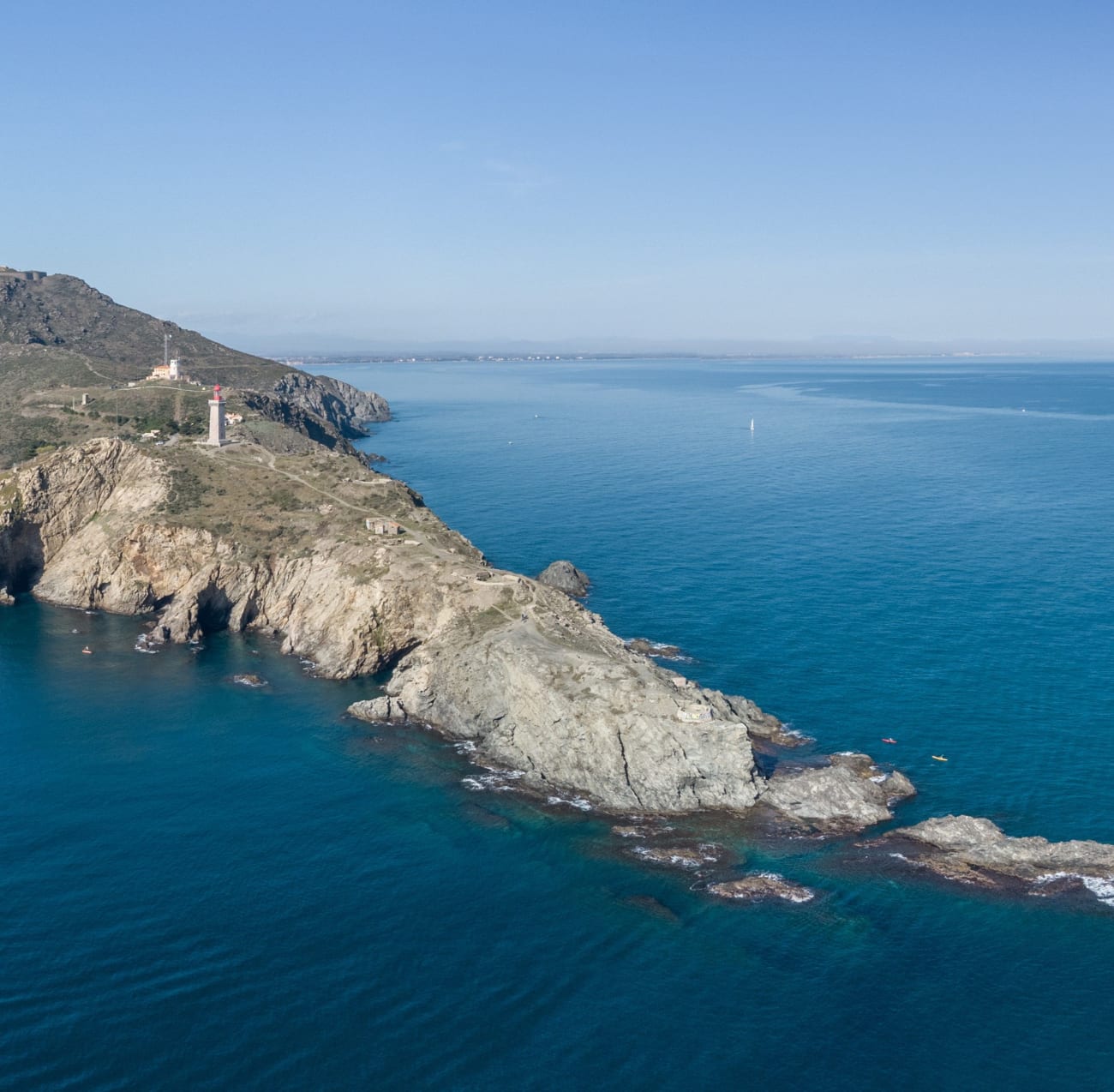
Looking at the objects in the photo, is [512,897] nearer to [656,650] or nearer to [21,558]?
[656,650]

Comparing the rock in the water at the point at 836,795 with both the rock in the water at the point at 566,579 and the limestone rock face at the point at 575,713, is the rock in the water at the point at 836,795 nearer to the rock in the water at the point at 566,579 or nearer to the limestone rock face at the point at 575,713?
the limestone rock face at the point at 575,713

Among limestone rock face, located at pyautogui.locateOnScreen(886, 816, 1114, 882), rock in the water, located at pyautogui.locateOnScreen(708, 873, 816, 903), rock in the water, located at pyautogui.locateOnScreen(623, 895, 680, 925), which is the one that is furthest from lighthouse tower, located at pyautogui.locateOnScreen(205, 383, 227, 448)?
limestone rock face, located at pyautogui.locateOnScreen(886, 816, 1114, 882)

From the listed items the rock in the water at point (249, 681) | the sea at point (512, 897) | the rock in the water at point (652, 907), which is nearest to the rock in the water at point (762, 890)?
the sea at point (512, 897)

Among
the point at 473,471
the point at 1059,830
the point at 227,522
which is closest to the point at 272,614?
the point at 227,522

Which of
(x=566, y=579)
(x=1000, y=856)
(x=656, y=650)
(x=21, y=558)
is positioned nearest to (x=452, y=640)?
(x=656, y=650)

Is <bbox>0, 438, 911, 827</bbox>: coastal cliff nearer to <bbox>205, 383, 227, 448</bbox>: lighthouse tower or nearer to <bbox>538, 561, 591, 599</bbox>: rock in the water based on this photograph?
<bbox>205, 383, 227, 448</bbox>: lighthouse tower
